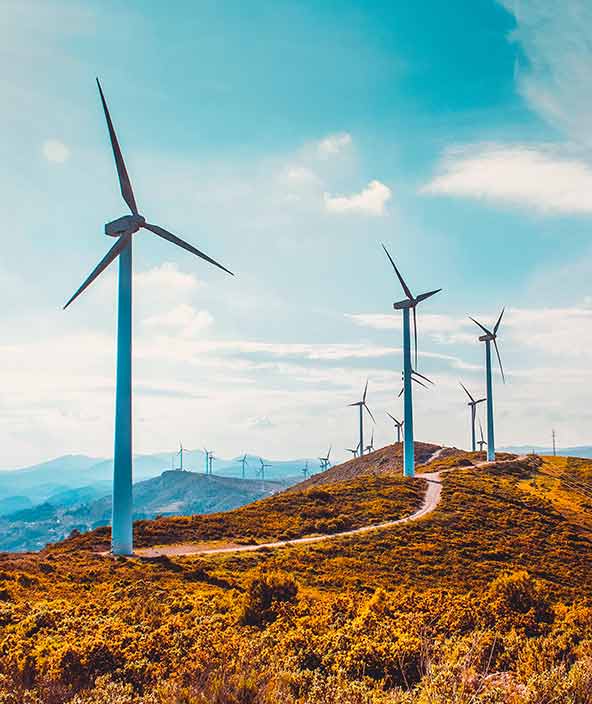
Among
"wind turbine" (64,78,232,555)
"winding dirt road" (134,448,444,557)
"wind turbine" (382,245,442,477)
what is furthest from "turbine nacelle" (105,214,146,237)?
"wind turbine" (382,245,442,477)

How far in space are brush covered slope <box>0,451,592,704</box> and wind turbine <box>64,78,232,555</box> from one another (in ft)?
16.1

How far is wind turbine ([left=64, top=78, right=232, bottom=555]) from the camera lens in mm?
47219

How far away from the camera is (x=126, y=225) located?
51.6 m

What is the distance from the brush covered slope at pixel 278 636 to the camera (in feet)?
39.3

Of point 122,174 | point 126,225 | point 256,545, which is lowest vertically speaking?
point 256,545

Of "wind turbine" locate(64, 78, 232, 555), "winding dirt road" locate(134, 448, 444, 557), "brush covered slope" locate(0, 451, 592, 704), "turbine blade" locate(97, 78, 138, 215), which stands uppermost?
"turbine blade" locate(97, 78, 138, 215)

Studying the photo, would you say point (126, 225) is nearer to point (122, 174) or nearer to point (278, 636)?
point (122, 174)

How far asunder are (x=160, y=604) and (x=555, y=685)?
627 inches

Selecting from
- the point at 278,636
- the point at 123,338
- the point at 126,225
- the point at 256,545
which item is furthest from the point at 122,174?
the point at 278,636

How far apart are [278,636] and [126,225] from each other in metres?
41.5

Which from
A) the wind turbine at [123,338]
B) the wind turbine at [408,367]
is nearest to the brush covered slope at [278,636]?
the wind turbine at [123,338]

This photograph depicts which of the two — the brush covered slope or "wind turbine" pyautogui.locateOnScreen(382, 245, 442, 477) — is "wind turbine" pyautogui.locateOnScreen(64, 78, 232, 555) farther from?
"wind turbine" pyautogui.locateOnScreen(382, 245, 442, 477)

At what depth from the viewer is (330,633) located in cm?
1656

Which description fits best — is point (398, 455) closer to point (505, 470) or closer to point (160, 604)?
point (505, 470)
